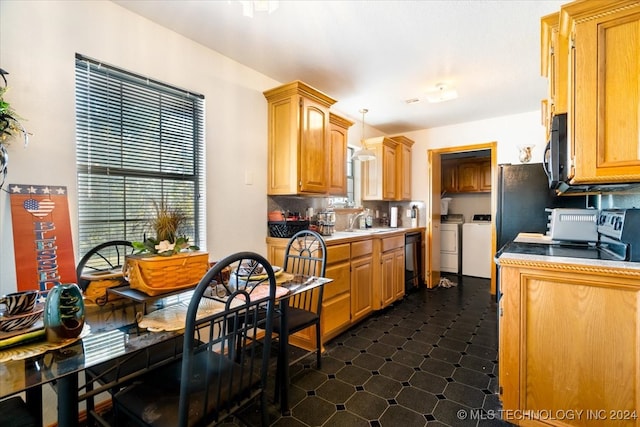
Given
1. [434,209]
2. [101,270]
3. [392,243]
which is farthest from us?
[434,209]

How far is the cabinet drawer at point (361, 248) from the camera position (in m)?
2.84

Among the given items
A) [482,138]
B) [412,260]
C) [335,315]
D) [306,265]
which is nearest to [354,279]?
[335,315]

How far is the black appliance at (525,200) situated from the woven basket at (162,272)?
3.21 meters

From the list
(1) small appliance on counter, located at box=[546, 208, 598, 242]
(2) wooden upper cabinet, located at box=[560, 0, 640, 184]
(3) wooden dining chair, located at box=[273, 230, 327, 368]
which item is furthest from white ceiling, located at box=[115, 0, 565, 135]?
(3) wooden dining chair, located at box=[273, 230, 327, 368]

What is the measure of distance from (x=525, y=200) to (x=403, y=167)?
165 cm

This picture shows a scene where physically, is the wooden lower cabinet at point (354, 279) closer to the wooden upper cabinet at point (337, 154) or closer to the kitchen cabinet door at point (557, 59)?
the wooden upper cabinet at point (337, 154)

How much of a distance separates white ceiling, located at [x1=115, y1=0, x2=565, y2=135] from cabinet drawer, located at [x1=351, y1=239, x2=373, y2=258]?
1.57 m

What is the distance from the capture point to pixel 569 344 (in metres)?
1.42

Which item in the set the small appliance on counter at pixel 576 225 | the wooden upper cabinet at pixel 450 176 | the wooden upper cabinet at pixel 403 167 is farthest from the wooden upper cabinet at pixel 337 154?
the wooden upper cabinet at pixel 450 176

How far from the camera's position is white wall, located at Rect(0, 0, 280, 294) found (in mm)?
1438

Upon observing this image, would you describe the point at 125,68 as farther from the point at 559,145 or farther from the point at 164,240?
the point at 559,145

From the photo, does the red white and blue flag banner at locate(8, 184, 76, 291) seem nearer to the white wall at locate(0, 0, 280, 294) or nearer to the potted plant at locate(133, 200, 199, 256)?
the white wall at locate(0, 0, 280, 294)

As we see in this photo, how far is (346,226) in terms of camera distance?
13.0 feet

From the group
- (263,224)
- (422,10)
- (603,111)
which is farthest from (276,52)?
(603,111)
